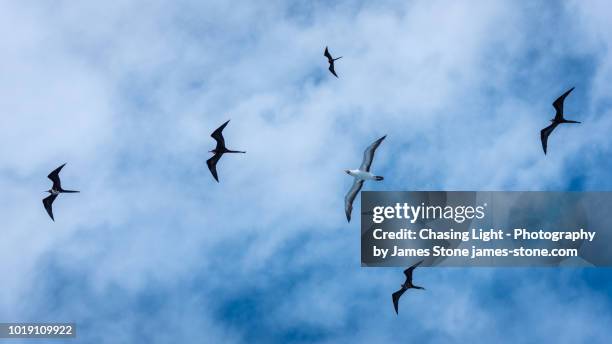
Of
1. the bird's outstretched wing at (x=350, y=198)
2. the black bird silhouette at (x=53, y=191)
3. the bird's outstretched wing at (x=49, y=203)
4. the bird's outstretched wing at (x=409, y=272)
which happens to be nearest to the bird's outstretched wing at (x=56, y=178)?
the black bird silhouette at (x=53, y=191)

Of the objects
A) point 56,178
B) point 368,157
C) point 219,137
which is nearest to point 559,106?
point 368,157

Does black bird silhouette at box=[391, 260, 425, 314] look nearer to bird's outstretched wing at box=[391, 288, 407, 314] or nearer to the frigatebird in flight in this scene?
bird's outstretched wing at box=[391, 288, 407, 314]

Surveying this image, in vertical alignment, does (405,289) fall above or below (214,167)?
below

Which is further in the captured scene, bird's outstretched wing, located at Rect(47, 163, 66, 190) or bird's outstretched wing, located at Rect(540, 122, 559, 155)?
bird's outstretched wing, located at Rect(47, 163, 66, 190)

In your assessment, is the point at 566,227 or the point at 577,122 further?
the point at 566,227

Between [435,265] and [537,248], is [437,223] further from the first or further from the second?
[537,248]

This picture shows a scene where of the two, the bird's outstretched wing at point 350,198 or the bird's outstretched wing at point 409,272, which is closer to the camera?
the bird's outstretched wing at point 409,272

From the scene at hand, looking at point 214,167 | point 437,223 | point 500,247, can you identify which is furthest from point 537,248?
point 214,167

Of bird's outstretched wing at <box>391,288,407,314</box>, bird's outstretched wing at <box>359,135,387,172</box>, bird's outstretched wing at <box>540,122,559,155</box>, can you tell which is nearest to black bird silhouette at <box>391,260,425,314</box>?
bird's outstretched wing at <box>391,288,407,314</box>

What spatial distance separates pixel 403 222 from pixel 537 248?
779 cm

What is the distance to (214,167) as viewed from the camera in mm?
58625

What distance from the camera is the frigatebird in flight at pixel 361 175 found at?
55.7m

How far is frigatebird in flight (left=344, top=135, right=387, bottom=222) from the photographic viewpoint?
5569 cm

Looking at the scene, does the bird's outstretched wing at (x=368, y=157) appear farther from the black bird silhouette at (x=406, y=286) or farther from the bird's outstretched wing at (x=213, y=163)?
the bird's outstretched wing at (x=213, y=163)
